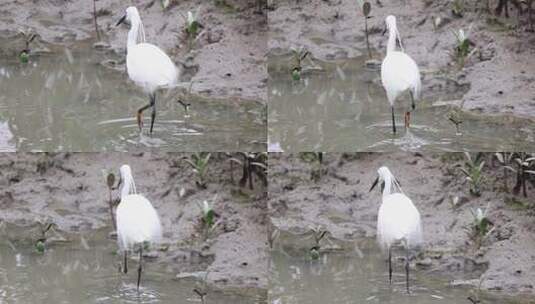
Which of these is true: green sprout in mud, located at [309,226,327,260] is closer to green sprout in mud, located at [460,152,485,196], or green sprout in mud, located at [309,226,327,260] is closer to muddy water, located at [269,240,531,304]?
muddy water, located at [269,240,531,304]

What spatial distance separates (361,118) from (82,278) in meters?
1.06

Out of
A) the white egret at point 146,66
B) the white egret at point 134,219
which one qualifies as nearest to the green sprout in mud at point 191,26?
the white egret at point 146,66

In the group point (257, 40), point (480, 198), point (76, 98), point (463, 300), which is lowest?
point (463, 300)

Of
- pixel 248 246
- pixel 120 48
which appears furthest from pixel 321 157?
pixel 120 48

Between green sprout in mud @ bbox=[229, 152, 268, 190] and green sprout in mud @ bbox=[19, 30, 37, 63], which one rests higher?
green sprout in mud @ bbox=[19, 30, 37, 63]

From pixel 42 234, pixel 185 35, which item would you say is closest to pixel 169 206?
pixel 42 234

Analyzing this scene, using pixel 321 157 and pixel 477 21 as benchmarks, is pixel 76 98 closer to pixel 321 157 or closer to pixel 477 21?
pixel 321 157

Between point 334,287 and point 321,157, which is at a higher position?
point 321,157

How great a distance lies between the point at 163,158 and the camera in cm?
306

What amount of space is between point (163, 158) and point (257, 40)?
50 centimetres

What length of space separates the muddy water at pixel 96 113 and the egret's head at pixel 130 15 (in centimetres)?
14

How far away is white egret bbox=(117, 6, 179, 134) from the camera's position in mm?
2924

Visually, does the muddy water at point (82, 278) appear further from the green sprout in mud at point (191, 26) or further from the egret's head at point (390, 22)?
the egret's head at point (390, 22)

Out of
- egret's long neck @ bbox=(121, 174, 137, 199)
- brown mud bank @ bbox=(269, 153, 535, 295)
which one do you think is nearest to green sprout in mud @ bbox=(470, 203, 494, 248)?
brown mud bank @ bbox=(269, 153, 535, 295)
